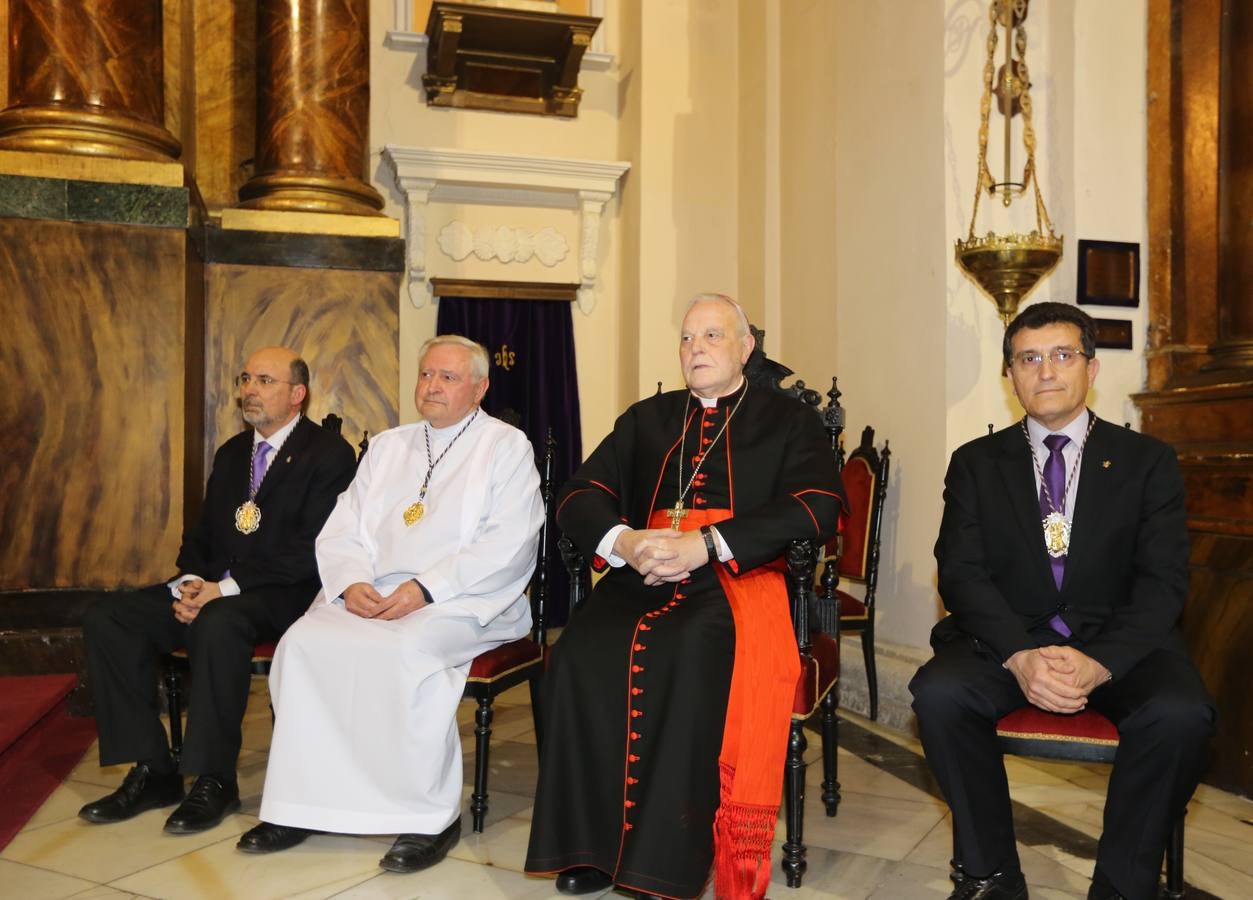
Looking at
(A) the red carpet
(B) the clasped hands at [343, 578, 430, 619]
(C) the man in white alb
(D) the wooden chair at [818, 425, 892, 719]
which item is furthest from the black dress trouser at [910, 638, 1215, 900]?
(A) the red carpet

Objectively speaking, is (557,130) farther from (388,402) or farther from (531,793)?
(531,793)

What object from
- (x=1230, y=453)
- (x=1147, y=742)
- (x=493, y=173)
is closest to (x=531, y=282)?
(x=493, y=173)

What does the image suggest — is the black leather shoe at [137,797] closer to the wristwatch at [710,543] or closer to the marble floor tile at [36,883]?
the marble floor tile at [36,883]

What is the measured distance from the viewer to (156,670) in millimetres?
3723

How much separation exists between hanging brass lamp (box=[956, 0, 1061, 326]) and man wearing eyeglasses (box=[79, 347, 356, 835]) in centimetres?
268

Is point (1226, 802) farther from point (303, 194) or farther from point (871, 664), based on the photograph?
point (303, 194)

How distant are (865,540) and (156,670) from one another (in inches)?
120

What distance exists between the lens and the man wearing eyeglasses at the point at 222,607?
11.5 ft

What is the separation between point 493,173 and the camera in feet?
24.2

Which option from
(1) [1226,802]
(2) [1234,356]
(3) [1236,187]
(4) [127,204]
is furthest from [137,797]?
(3) [1236,187]

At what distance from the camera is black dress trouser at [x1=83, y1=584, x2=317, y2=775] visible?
3496 millimetres

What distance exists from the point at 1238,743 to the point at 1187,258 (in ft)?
6.99

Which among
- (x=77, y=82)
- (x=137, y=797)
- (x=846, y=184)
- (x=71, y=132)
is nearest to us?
(x=137, y=797)

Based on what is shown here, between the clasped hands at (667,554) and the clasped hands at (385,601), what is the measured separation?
770mm
